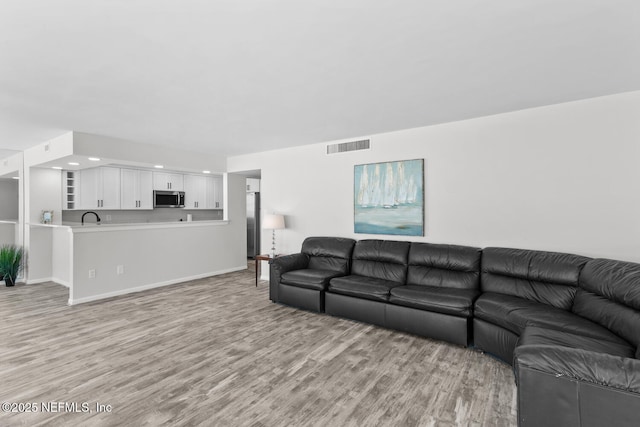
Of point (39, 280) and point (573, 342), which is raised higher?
point (573, 342)

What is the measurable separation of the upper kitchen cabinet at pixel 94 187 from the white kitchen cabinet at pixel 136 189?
28cm

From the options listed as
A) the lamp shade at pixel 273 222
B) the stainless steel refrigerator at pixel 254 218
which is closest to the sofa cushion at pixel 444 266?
the lamp shade at pixel 273 222

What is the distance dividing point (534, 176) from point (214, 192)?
7.21 meters

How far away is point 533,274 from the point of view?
123 inches

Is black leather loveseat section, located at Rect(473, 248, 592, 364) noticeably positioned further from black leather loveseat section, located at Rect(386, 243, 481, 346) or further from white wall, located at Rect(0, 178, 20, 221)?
white wall, located at Rect(0, 178, 20, 221)

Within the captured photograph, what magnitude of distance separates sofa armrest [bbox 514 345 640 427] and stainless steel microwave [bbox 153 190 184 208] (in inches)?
295

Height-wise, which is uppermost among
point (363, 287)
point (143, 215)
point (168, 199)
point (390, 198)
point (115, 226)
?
point (168, 199)

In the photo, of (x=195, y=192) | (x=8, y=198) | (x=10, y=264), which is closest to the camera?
(x=10, y=264)

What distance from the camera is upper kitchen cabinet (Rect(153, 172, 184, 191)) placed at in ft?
23.8

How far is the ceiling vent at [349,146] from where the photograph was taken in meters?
4.73

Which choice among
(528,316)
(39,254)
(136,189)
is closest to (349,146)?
(528,316)

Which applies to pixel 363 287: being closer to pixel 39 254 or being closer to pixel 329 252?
pixel 329 252

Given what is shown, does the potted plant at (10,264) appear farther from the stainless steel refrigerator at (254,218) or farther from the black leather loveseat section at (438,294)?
the black leather loveseat section at (438,294)

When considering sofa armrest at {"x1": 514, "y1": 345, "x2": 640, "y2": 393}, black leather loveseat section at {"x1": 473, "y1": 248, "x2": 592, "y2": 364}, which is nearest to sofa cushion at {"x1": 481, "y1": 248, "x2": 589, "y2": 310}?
black leather loveseat section at {"x1": 473, "y1": 248, "x2": 592, "y2": 364}
